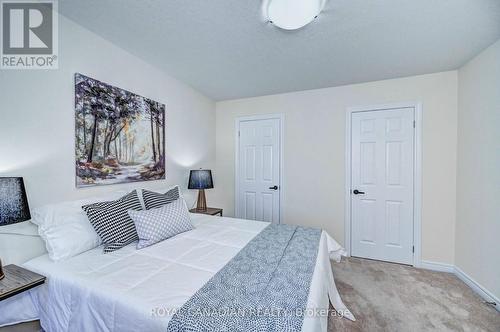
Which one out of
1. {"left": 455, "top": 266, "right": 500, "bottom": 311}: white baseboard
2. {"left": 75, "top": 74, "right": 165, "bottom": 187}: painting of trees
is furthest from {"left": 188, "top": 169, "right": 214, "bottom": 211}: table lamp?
{"left": 455, "top": 266, "right": 500, "bottom": 311}: white baseboard

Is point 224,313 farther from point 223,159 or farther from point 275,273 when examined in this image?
point 223,159

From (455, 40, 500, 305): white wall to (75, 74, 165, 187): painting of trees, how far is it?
3.36 m

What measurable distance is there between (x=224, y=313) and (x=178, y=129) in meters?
2.39

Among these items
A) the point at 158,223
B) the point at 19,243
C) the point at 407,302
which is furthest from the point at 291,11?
the point at 407,302

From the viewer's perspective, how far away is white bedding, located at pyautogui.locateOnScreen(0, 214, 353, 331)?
0.97 m

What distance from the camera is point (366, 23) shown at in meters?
1.62

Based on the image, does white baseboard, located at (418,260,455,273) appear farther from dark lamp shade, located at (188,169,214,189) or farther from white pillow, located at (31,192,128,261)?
white pillow, located at (31,192,128,261)

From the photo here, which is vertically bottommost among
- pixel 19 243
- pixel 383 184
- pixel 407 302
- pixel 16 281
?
pixel 407 302

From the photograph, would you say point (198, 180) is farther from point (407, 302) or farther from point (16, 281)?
point (407, 302)

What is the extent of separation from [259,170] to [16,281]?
2.76m

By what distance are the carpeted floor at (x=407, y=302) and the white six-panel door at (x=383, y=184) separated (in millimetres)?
278

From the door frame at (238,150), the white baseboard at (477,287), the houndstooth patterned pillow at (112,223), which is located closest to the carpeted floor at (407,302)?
the white baseboard at (477,287)

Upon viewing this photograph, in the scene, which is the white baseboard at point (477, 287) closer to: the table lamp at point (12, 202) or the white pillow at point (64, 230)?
the white pillow at point (64, 230)

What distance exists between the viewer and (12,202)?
1178mm
